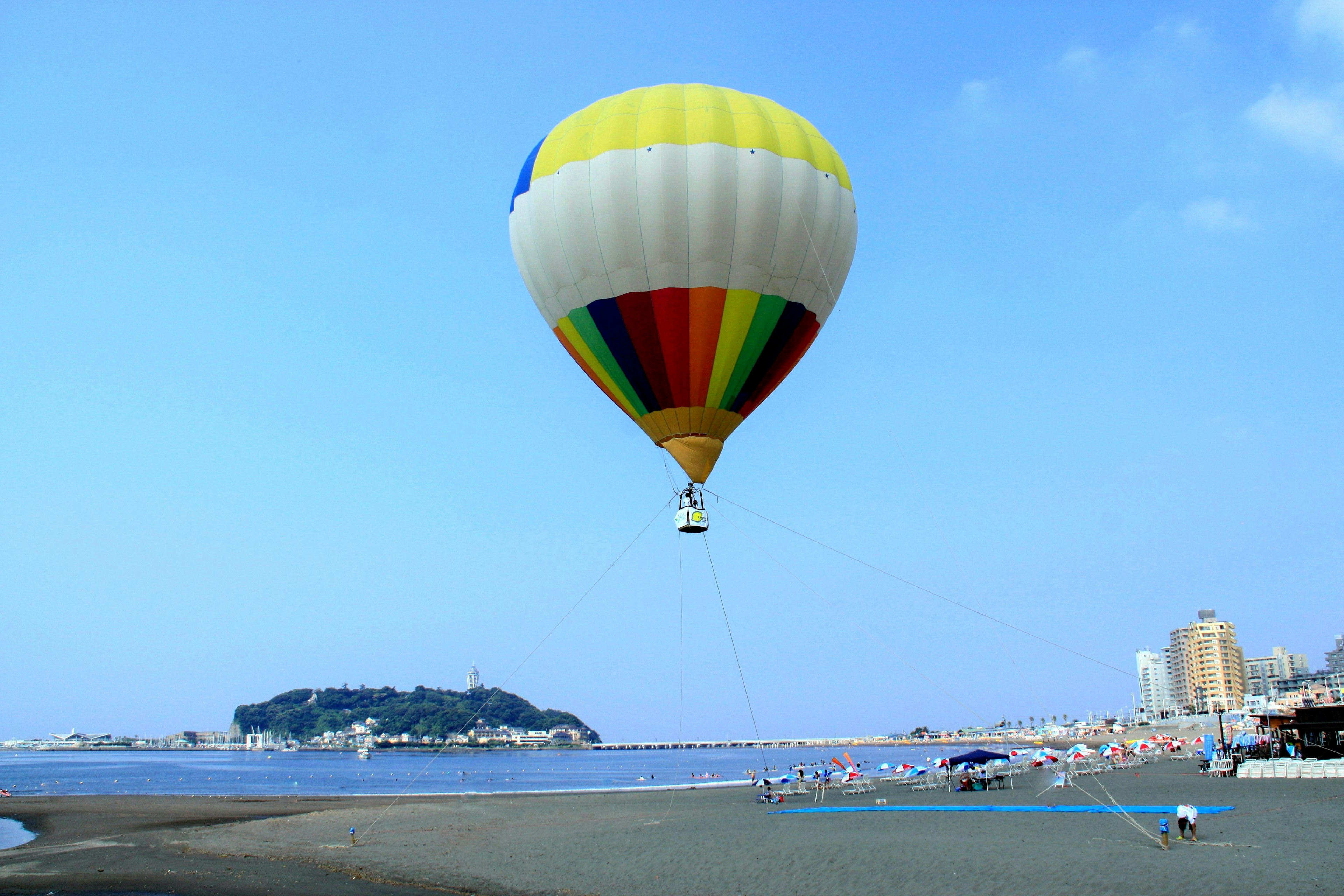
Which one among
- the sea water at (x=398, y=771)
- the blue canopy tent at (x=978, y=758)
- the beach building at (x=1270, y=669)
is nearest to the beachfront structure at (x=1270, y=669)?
the beach building at (x=1270, y=669)

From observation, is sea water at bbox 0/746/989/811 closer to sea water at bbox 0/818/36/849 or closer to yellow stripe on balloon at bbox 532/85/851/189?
sea water at bbox 0/818/36/849

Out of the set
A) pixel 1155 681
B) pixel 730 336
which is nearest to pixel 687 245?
pixel 730 336

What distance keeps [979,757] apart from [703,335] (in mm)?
21214

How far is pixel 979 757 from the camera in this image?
94.5 feet

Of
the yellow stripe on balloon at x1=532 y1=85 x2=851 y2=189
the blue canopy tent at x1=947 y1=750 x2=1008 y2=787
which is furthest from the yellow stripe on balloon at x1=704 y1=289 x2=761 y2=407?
the blue canopy tent at x1=947 y1=750 x2=1008 y2=787

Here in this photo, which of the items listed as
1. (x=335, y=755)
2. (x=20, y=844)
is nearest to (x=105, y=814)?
(x=20, y=844)

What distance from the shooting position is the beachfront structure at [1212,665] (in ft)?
394

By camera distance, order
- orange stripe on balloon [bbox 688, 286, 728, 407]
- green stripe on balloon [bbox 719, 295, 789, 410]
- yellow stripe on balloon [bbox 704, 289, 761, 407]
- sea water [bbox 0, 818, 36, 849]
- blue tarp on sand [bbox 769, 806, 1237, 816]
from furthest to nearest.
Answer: sea water [bbox 0, 818, 36, 849] < blue tarp on sand [bbox 769, 806, 1237, 816] < green stripe on balloon [bbox 719, 295, 789, 410] < yellow stripe on balloon [bbox 704, 289, 761, 407] < orange stripe on balloon [bbox 688, 286, 728, 407]

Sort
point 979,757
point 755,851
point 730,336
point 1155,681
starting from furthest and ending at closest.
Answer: point 1155,681 < point 979,757 < point 755,851 < point 730,336

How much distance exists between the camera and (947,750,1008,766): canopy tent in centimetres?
2844

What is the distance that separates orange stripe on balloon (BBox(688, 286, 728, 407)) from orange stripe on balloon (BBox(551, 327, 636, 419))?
1.65 m

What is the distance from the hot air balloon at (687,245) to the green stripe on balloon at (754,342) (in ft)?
0.08

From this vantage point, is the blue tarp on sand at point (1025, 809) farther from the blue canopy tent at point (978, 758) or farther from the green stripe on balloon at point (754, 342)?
the green stripe on balloon at point (754, 342)

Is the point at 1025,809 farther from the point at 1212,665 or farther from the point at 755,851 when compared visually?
the point at 1212,665
